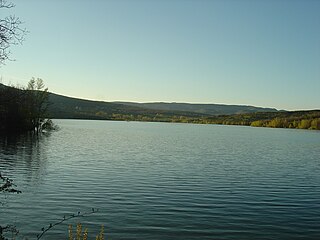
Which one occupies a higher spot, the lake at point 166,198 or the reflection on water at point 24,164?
the lake at point 166,198

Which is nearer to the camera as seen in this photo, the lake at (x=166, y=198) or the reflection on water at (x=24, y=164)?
the lake at (x=166, y=198)

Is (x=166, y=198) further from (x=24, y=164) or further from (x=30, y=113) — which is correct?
(x=30, y=113)

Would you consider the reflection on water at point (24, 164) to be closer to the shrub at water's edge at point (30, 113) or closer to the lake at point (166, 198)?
the lake at point (166, 198)

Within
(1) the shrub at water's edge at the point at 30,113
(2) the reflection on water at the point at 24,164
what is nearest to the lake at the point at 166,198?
(2) the reflection on water at the point at 24,164

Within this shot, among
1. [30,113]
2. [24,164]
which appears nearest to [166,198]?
[24,164]

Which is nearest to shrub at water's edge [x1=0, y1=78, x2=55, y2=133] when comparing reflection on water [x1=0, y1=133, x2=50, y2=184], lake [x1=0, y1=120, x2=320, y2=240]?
reflection on water [x1=0, y1=133, x2=50, y2=184]

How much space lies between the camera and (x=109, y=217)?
17.4 metres

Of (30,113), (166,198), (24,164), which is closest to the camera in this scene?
(166,198)

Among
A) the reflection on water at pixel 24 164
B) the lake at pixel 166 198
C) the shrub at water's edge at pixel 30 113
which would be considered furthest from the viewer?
the shrub at water's edge at pixel 30 113

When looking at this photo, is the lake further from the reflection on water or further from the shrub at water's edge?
the shrub at water's edge

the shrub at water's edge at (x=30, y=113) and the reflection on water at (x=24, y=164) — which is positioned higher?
the shrub at water's edge at (x=30, y=113)

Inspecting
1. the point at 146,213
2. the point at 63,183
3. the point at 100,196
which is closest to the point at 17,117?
the point at 63,183

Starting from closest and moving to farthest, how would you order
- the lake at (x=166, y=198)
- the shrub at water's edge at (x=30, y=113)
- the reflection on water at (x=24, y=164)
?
the lake at (x=166, y=198) < the reflection on water at (x=24, y=164) < the shrub at water's edge at (x=30, y=113)

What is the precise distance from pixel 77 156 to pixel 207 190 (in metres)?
21.2
